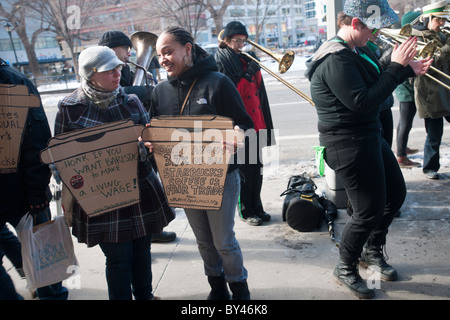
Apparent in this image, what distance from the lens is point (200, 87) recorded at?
2.26m

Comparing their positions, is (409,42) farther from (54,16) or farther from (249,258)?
(54,16)

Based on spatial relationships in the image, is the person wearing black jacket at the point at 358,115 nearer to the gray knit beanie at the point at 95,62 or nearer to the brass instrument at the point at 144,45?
the gray knit beanie at the point at 95,62

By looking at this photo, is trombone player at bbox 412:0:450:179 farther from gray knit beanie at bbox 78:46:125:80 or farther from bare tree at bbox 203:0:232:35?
bare tree at bbox 203:0:232:35

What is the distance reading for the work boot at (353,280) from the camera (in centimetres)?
256

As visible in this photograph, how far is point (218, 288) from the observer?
2588 millimetres

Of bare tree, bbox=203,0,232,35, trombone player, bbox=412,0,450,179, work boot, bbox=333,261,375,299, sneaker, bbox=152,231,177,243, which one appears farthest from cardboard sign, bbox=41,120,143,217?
bare tree, bbox=203,0,232,35

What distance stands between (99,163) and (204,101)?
0.74m

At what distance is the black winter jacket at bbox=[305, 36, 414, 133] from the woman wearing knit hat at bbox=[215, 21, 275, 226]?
1103 millimetres

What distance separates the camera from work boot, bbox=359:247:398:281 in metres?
2.72

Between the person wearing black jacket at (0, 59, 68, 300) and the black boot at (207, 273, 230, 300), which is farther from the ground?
the person wearing black jacket at (0, 59, 68, 300)

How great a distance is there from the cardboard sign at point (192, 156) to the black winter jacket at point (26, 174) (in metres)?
0.76

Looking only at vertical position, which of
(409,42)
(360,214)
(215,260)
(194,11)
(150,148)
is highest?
(194,11)

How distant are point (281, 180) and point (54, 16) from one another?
1838 cm
